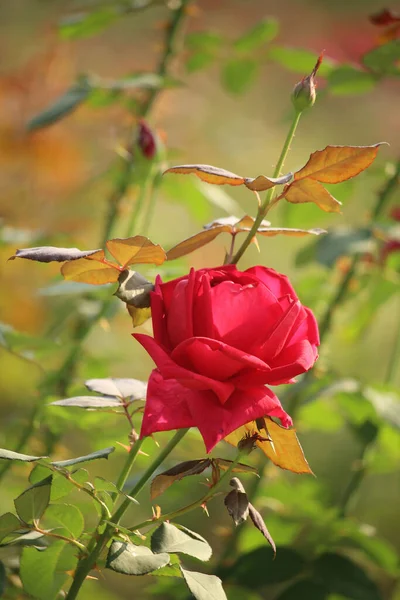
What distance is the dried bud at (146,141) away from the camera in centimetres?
82

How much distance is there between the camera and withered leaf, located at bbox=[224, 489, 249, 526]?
0.45 m

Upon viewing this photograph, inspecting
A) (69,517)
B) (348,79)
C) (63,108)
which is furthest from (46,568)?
(348,79)

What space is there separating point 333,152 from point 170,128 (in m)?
1.47

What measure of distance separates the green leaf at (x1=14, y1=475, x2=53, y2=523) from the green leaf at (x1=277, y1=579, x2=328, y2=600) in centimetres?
47

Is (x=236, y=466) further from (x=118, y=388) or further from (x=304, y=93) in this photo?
(x=304, y=93)

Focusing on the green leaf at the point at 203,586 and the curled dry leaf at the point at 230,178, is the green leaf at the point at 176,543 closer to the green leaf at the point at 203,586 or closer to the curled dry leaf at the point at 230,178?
the green leaf at the point at 203,586

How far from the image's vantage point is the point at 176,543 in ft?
1.49

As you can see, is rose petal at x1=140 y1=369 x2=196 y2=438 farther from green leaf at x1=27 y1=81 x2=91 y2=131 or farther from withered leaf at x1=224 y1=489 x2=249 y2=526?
green leaf at x1=27 y1=81 x2=91 y2=131

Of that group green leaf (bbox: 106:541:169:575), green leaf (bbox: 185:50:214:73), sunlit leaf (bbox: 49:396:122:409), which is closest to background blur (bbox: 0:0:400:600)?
green leaf (bbox: 185:50:214:73)

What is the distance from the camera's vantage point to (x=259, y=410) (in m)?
0.43

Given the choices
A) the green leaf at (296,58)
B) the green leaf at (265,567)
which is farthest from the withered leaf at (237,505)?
the green leaf at (296,58)

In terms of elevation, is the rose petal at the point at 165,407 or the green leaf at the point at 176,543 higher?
the rose petal at the point at 165,407

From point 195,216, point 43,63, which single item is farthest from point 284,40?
point 195,216

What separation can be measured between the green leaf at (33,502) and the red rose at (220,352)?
0.09m
